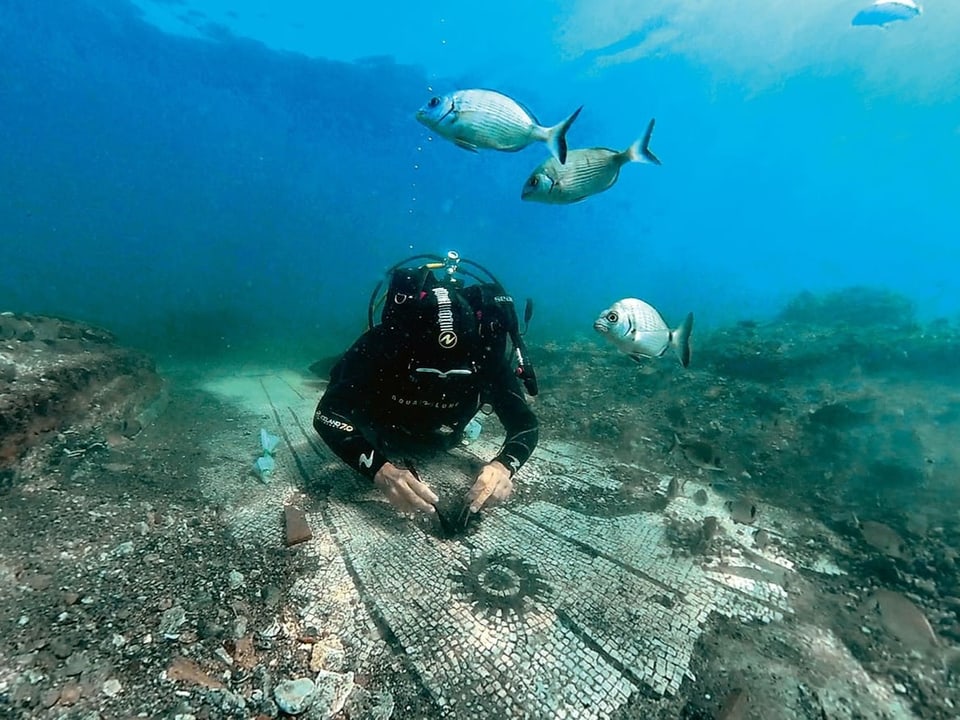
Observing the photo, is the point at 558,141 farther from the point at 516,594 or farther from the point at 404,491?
the point at 516,594

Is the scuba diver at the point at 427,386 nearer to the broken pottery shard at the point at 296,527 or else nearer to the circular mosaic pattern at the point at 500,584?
the circular mosaic pattern at the point at 500,584

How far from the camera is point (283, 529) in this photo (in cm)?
291

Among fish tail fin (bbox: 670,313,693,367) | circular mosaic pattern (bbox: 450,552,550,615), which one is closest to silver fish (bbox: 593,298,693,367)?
fish tail fin (bbox: 670,313,693,367)

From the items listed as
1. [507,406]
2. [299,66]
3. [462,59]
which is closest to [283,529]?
[507,406]

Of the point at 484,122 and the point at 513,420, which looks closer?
the point at 484,122

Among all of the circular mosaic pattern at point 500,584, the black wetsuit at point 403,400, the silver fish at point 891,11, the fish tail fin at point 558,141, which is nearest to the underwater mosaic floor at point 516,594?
the circular mosaic pattern at point 500,584

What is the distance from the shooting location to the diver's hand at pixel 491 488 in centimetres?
313

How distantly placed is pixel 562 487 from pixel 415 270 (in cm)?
230

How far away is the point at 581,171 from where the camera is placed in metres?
2.99

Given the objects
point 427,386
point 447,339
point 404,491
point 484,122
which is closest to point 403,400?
point 427,386

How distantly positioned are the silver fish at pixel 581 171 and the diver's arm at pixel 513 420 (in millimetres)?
1617

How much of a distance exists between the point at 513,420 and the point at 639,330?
1.37 meters

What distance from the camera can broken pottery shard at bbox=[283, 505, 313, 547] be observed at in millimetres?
2762

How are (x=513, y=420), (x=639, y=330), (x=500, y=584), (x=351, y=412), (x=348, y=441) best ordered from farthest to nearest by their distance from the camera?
(x=513, y=420)
(x=351, y=412)
(x=348, y=441)
(x=639, y=330)
(x=500, y=584)
